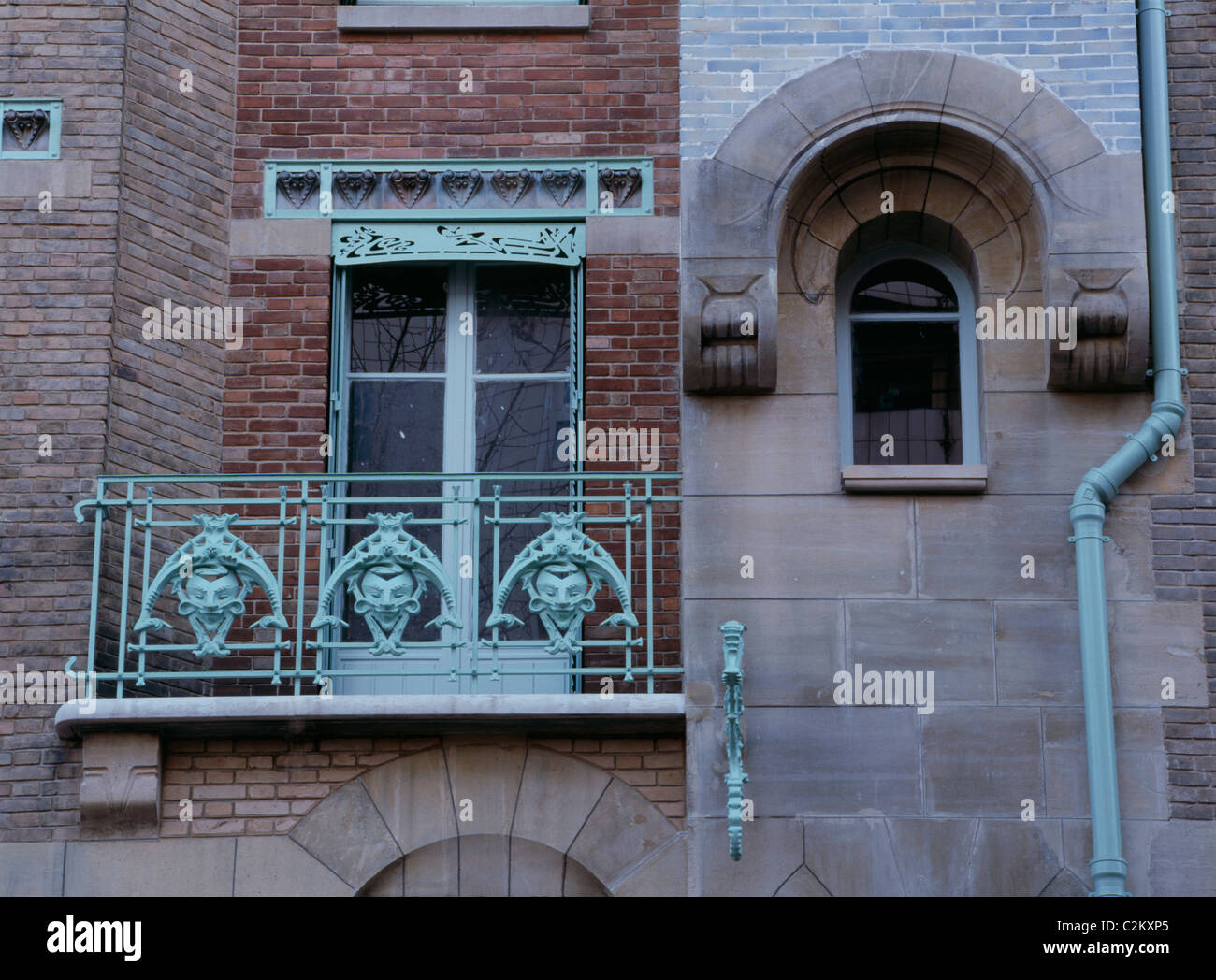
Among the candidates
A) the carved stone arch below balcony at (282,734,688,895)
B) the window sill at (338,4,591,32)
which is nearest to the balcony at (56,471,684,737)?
the carved stone arch below balcony at (282,734,688,895)

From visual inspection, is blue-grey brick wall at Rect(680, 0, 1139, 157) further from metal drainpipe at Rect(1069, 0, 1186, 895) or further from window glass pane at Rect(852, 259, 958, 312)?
window glass pane at Rect(852, 259, 958, 312)

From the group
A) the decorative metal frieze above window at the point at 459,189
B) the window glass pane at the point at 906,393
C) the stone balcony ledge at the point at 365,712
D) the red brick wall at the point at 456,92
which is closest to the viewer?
the stone balcony ledge at the point at 365,712

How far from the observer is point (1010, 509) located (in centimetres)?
1291

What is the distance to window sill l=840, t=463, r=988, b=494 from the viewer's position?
12.9 m

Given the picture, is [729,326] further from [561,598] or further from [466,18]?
Result: [466,18]

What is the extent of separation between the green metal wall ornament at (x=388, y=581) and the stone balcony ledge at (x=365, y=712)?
0.34 metres

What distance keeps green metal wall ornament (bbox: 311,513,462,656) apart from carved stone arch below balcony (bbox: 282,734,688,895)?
720 mm

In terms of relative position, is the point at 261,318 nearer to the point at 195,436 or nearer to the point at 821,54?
the point at 195,436

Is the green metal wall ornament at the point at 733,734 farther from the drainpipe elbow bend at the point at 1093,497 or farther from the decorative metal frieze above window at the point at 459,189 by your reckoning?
the decorative metal frieze above window at the point at 459,189

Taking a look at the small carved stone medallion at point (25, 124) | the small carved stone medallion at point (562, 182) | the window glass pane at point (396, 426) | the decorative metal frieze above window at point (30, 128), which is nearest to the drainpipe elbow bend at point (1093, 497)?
the small carved stone medallion at point (562, 182)

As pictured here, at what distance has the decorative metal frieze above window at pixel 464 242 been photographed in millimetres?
14016

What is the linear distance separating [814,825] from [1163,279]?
3514 mm

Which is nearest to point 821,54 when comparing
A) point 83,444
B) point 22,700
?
point 83,444

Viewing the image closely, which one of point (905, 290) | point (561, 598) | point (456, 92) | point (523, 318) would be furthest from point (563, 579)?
point (456, 92)
